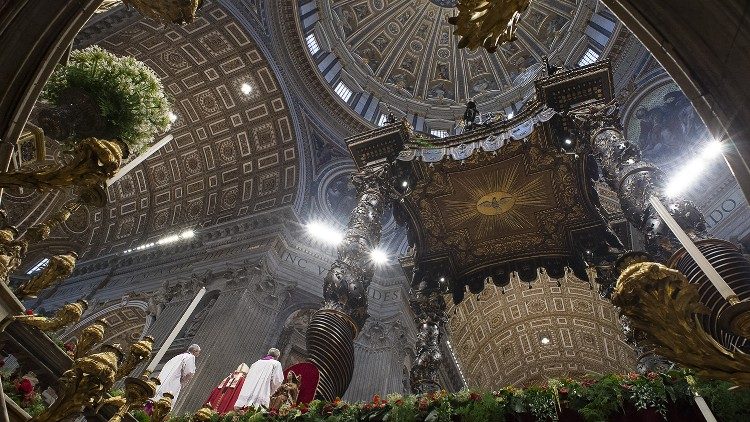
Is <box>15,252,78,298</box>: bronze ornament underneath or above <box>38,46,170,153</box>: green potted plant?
underneath

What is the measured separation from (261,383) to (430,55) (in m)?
19.1

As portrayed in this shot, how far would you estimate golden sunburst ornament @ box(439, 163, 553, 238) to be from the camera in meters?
9.45

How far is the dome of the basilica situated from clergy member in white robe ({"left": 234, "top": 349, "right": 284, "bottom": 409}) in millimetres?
13561

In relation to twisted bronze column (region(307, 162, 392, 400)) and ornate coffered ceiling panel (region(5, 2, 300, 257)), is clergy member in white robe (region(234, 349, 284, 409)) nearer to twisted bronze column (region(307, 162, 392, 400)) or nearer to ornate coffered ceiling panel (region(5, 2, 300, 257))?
twisted bronze column (region(307, 162, 392, 400))

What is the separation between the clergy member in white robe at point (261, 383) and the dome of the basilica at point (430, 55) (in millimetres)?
13561

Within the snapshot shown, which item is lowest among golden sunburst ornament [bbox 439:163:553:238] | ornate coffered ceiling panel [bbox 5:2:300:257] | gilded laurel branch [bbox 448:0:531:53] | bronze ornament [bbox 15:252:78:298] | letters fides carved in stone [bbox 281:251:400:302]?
bronze ornament [bbox 15:252:78:298]

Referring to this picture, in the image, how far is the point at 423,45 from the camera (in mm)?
22891

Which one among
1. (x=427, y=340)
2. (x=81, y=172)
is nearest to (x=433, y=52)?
(x=427, y=340)

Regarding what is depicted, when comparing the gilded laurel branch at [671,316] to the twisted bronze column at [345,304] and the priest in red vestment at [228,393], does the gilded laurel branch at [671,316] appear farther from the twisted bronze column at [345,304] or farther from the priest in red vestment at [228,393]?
the priest in red vestment at [228,393]

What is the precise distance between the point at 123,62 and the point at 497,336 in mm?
15759

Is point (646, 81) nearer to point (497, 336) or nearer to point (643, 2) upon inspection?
point (497, 336)

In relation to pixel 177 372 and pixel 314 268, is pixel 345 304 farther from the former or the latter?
pixel 314 268

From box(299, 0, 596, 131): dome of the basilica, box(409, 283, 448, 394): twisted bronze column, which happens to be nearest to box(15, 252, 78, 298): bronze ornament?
box(409, 283, 448, 394): twisted bronze column

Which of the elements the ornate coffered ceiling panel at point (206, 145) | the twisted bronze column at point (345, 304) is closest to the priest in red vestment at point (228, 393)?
the twisted bronze column at point (345, 304)
